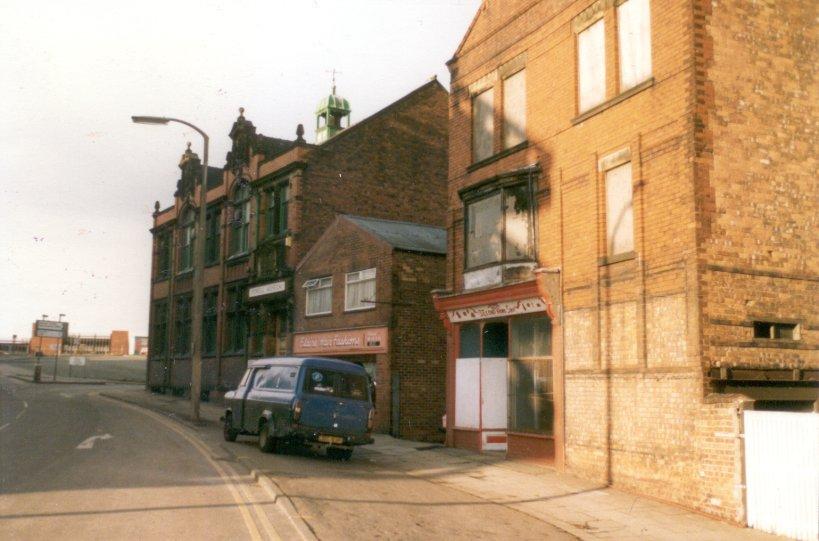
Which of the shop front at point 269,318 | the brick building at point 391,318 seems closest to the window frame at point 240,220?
the shop front at point 269,318

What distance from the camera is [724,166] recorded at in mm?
13781

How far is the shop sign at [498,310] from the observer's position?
1762 cm

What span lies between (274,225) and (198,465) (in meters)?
19.5

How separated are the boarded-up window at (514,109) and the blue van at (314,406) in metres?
6.88

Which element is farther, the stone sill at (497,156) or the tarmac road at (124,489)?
the stone sill at (497,156)

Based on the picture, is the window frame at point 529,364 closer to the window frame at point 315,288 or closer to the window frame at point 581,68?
the window frame at point 581,68

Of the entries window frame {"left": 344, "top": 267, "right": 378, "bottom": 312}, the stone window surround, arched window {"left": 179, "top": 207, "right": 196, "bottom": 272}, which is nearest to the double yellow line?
window frame {"left": 344, "top": 267, "right": 378, "bottom": 312}

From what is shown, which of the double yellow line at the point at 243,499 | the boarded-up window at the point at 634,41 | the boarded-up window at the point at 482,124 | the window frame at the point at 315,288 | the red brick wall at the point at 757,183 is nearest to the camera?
the double yellow line at the point at 243,499

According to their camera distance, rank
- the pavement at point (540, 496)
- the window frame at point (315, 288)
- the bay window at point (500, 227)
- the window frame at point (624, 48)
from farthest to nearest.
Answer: the window frame at point (315, 288), the bay window at point (500, 227), the window frame at point (624, 48), the pavement at point (540, 496)

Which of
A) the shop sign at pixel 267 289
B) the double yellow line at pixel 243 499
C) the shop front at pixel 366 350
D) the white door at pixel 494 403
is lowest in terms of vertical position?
the double yellow line at pixel 243 499

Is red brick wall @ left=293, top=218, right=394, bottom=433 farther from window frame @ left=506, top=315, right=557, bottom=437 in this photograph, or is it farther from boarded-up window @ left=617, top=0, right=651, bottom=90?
boarded-up window @ left=617, top=0, right=651, bottom=90

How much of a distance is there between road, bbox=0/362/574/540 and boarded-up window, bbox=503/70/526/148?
8385 mm

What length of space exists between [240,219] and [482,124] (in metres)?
19.0

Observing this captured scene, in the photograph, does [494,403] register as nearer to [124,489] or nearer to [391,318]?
[391,318]
